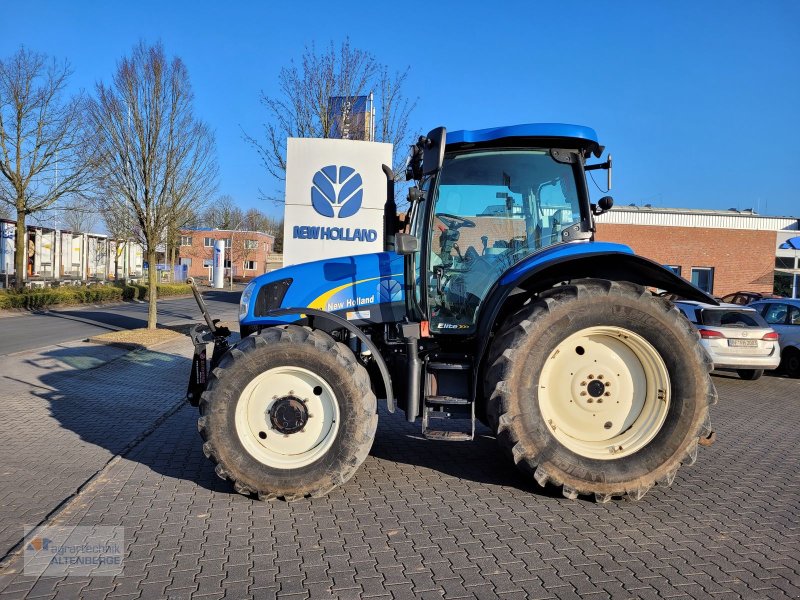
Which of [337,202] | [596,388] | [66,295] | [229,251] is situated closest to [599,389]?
[596,388]

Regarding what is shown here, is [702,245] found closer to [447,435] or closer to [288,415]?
[447,435]

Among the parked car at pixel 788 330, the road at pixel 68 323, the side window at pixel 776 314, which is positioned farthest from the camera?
the road at pixel 68 323

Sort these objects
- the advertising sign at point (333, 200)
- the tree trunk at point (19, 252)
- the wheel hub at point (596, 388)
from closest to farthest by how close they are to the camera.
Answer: the wheel hub at point (596, 388), the advertising sign at point (333, 200), the tree trunk at point (19, 252)

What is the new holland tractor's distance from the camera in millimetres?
4742

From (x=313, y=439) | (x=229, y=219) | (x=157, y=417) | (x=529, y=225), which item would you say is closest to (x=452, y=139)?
(x=529, y=225)

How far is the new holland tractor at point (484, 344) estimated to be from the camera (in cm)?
474

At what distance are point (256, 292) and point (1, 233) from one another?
2886cm

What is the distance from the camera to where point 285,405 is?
16.0 feet

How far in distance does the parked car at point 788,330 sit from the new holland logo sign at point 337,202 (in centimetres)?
917

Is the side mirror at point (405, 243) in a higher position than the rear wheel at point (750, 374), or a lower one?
higher

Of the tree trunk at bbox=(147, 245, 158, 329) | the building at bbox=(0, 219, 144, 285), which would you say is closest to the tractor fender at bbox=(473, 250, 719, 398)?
the tree trunk at bbox=(147, 245, 158, 329)

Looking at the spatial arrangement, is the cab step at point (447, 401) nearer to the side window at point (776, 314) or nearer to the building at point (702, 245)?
the side window at point (776, 314)

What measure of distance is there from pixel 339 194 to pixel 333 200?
0.16m

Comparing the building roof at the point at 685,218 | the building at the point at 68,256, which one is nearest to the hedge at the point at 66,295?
the building at the point at 68,256
